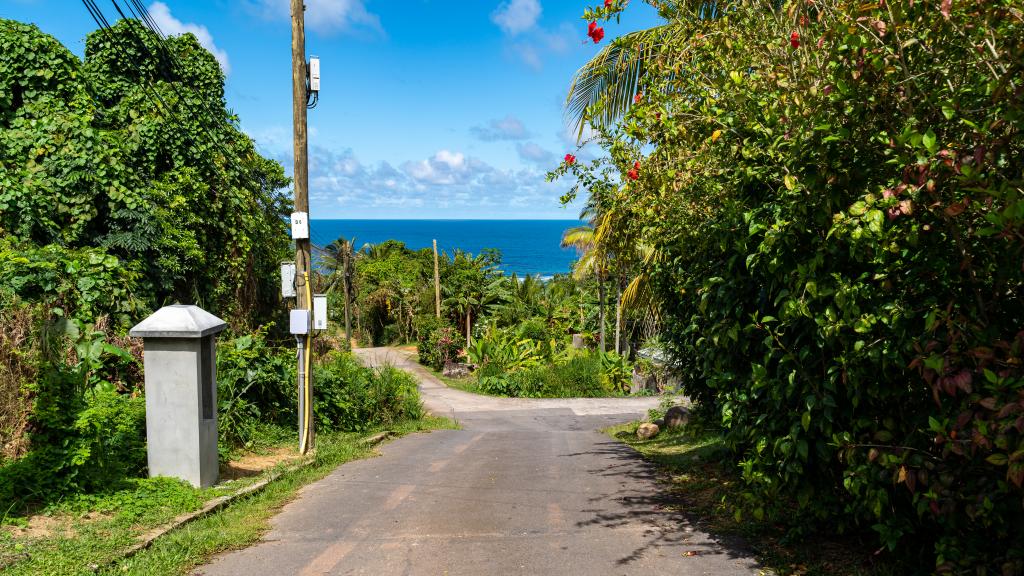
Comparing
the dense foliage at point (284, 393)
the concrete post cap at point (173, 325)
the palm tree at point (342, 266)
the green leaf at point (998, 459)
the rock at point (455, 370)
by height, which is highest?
the palm tree at point (342, 266)

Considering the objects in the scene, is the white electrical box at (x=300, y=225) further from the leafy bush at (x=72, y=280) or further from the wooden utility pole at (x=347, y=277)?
the wooden utility pole at (x=347, y=277)

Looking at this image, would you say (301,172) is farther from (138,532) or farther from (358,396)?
(138,532)

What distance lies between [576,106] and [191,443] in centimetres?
845

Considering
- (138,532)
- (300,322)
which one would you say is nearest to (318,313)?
(300,322)

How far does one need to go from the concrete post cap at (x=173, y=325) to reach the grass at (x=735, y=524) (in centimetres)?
534

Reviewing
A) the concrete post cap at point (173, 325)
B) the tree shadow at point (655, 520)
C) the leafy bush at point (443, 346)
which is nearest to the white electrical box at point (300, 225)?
the concrete post cap at point (173, 325)

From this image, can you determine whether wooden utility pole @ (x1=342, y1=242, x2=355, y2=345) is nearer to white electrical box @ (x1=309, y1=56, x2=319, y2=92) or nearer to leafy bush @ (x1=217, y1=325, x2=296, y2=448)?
leafy bush @ (x1=217, y1=325, x2=296, y2=448)

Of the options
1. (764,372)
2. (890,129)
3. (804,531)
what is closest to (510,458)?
(804,531)

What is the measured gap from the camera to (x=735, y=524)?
6.17 metres

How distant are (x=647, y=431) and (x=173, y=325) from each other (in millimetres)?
9147

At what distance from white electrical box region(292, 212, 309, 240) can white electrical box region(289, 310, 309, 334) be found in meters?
1.12

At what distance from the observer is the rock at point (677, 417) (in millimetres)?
13586

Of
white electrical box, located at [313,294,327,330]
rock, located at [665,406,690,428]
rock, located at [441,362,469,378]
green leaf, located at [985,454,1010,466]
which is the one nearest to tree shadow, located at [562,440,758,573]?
green leaf, located at [985,454,1010,466]

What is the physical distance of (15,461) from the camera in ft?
22.1
